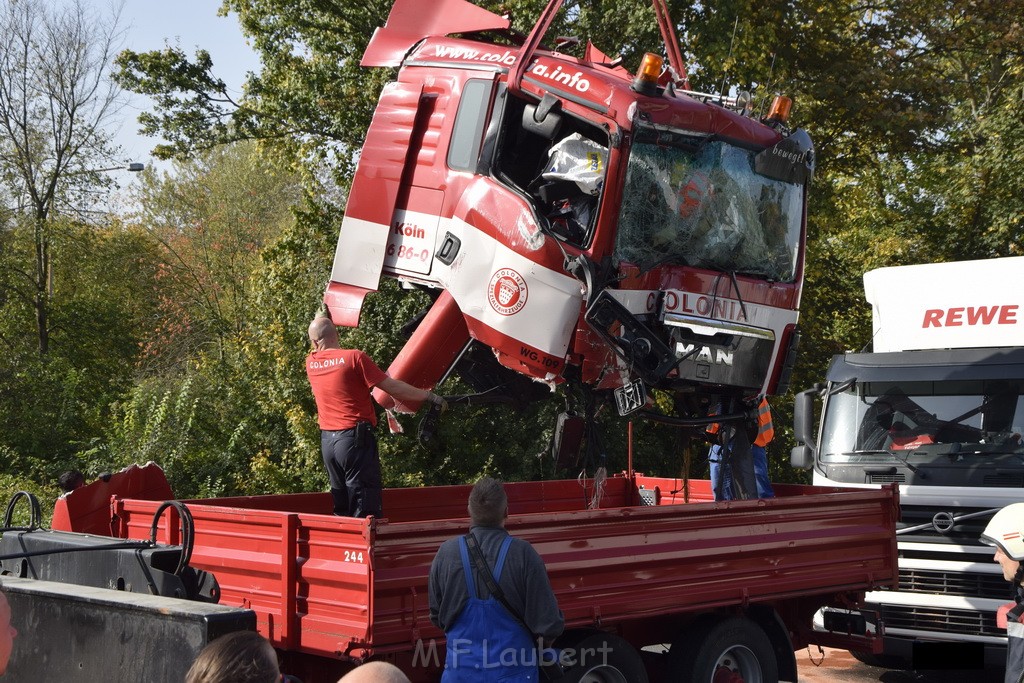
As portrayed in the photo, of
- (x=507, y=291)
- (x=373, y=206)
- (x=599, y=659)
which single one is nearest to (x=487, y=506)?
(x=599, y=659)

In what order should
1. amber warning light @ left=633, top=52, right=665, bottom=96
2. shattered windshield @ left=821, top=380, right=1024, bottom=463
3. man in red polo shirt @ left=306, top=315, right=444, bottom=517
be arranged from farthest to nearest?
shattered windshield @ left=821, top=380, right=1024, bottom=463, amber warning light @ left=633, top=52, right=665, bottom=96, man in red polo shirt @ left=306, top=315, right=444, bottom=517

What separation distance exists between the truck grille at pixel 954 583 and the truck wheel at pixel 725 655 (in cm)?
206

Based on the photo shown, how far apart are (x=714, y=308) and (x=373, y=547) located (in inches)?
135

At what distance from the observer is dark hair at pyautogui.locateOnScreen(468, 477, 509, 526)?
15.5ft

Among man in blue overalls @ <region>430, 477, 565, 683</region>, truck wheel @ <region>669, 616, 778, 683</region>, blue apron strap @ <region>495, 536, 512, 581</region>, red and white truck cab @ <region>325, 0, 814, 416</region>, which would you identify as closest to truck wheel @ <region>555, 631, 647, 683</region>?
truck wheel @ <region>669, 616, 778, 683</region>

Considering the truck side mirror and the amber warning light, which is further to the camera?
the truck side mirror

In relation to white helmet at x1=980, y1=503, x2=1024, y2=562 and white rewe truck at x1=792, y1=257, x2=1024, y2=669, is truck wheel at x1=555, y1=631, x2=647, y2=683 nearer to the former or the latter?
white helmet at x1=980, y1=503, x2=1024, y2=562

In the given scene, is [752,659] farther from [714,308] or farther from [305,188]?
[305,188]

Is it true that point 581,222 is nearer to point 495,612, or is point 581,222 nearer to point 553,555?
point 553,555

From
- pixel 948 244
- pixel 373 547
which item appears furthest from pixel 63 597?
pixel 948 244

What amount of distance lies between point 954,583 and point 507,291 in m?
3.99

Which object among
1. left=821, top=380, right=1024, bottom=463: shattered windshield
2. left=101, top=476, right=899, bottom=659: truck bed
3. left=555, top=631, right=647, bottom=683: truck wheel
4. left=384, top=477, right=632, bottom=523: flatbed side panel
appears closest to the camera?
left=101, top=476, right=899, bottom=659: truck bed

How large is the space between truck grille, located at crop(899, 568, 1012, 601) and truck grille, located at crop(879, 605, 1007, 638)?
0.13m

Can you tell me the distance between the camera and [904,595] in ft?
28.3
